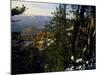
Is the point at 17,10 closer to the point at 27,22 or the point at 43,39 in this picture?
the point at 27,22

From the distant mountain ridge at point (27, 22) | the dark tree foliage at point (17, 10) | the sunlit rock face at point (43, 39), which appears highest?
the dark tree foliage at point (17, 10)

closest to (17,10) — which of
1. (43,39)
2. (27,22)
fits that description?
(27,22)

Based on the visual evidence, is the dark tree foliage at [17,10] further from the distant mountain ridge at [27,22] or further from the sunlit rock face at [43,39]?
the sunlit rock face at [43,39]

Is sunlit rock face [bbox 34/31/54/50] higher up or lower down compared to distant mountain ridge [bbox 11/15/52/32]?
lower down

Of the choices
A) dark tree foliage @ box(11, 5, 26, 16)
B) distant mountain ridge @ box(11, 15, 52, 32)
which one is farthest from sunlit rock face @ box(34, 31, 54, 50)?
dark tree foliage @ box(11, 5, 26, 16)

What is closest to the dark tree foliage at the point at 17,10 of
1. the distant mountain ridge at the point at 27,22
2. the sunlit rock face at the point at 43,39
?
the distant mountain ridge at the point at 27,22

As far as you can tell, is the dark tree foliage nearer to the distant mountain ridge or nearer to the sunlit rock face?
the distant mountain ridge

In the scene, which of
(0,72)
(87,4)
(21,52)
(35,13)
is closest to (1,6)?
(35,13)

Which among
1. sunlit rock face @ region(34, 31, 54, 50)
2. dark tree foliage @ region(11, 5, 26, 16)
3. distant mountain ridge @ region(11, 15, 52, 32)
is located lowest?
sunlit rock face @ region(34, 31, 54, 50)
